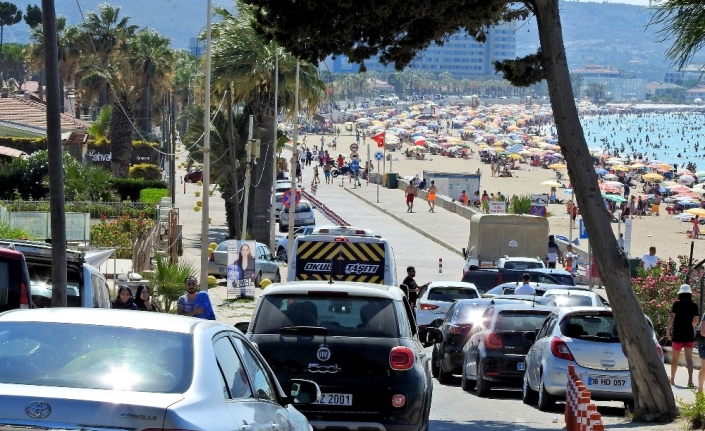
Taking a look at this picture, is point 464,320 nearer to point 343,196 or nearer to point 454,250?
point 454,250

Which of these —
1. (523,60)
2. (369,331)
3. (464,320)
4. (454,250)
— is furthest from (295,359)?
(454,250)

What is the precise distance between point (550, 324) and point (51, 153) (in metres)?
6.58

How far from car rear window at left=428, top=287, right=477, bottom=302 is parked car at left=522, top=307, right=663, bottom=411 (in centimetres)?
916

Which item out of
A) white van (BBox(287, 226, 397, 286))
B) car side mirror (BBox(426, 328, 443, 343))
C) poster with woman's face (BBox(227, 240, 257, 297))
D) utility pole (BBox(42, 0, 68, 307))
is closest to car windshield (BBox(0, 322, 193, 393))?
car side mirror (BBox(426, 328, 443, 343))

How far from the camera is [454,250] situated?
50.9 meters

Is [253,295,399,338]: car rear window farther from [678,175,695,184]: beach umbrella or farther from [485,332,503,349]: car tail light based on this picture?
[678,175,695,184]: beach umbrella

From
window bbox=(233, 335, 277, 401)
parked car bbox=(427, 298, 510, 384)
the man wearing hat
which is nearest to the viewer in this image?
window bbox=(233, 335, 277, 401)

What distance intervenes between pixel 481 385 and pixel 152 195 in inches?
1425

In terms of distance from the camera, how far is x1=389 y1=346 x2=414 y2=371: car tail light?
1048 cm

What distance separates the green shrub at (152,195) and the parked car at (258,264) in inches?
486

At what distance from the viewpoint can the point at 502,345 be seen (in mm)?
17516

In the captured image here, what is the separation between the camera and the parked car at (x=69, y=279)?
562 inches

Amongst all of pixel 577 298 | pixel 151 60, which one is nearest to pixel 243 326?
pixel 577 298

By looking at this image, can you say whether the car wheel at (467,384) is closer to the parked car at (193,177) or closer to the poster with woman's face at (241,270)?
the poster with woman's face at (241,270)
